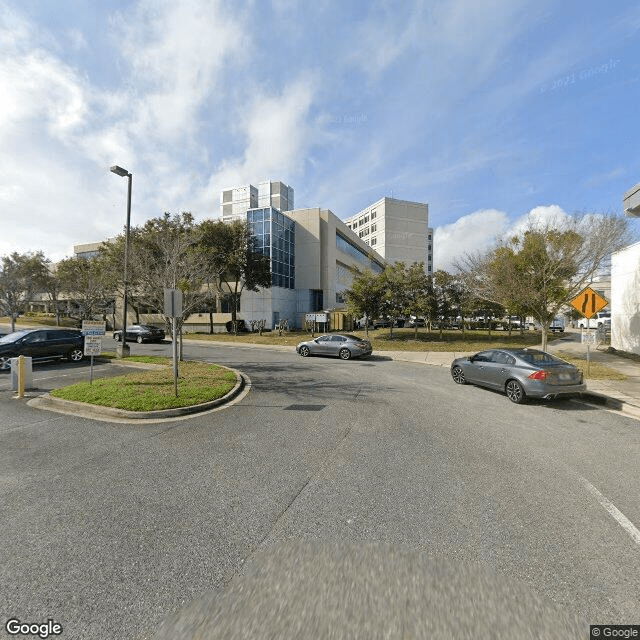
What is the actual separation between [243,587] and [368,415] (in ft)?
16.6

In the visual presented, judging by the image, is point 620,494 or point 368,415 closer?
point 620,494

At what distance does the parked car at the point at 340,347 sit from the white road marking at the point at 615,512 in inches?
534

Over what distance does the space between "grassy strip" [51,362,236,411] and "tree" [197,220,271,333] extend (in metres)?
20.7

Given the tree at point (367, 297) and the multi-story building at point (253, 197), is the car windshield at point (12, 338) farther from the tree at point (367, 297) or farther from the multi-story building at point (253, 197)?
the multi-story building at point (253, 197)

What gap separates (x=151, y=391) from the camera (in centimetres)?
875

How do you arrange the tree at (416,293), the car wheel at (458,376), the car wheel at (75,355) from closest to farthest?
1. the car wheel at (458,376)
2. the car wheel at (75,355)
3. the tree at (416,293)

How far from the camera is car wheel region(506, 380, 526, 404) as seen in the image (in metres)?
A: 8.48

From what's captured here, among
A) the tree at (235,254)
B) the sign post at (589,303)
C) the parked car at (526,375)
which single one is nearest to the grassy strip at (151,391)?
the parked car at (526,375)

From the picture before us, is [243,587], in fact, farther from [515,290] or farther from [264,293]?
[264,293]

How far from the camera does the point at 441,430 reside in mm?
6273

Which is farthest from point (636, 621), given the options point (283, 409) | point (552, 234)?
point (552, 234)

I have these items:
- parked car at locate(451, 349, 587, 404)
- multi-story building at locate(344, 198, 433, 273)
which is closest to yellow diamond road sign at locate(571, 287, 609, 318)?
parked car at locate(451, 349, 587, 404)

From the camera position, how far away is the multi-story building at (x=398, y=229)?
80.6 meters

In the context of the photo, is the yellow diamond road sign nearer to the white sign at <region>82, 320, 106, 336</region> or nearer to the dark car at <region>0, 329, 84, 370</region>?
the white sign at <region>82, 320, 106, 336</region>
